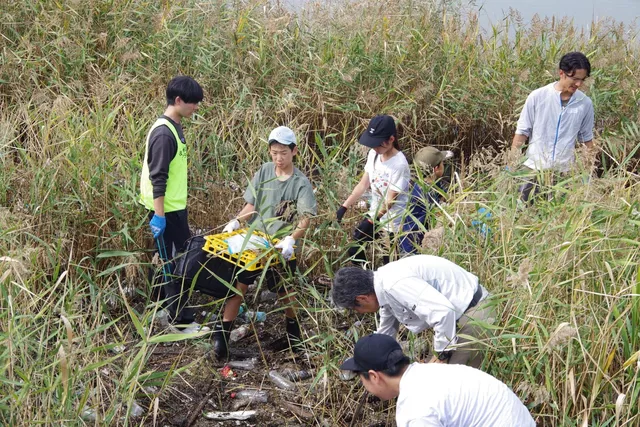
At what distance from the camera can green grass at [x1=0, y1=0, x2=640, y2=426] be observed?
3.38 metres

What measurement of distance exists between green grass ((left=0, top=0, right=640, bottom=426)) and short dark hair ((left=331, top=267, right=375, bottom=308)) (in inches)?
25.6

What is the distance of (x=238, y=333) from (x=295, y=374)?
0.59 metres

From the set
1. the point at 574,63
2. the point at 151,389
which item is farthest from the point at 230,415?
the point at 574,63

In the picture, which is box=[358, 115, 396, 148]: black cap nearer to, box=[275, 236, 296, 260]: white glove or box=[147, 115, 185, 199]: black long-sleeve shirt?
box=[275, 236, 296, 260]: white glove

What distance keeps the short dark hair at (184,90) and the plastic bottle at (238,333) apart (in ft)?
4.73

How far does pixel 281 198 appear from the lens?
4.48m

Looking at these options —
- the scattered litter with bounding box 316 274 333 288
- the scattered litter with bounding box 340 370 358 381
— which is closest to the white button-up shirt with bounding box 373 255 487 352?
the scattered litter with bounding box 340 370 358 381

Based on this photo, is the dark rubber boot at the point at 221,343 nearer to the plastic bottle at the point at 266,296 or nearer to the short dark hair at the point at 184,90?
the plastic bottle at the point at 266,296

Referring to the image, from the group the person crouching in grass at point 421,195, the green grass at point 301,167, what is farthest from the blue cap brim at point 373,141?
the green grass at point 301,167

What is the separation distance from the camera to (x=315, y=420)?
3.95m

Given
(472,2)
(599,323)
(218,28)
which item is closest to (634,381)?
(599,323)

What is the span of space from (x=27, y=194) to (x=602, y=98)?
15.3 feet

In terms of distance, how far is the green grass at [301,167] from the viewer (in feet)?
11.1

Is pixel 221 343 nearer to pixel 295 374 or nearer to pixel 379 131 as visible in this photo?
pixel 295 374
